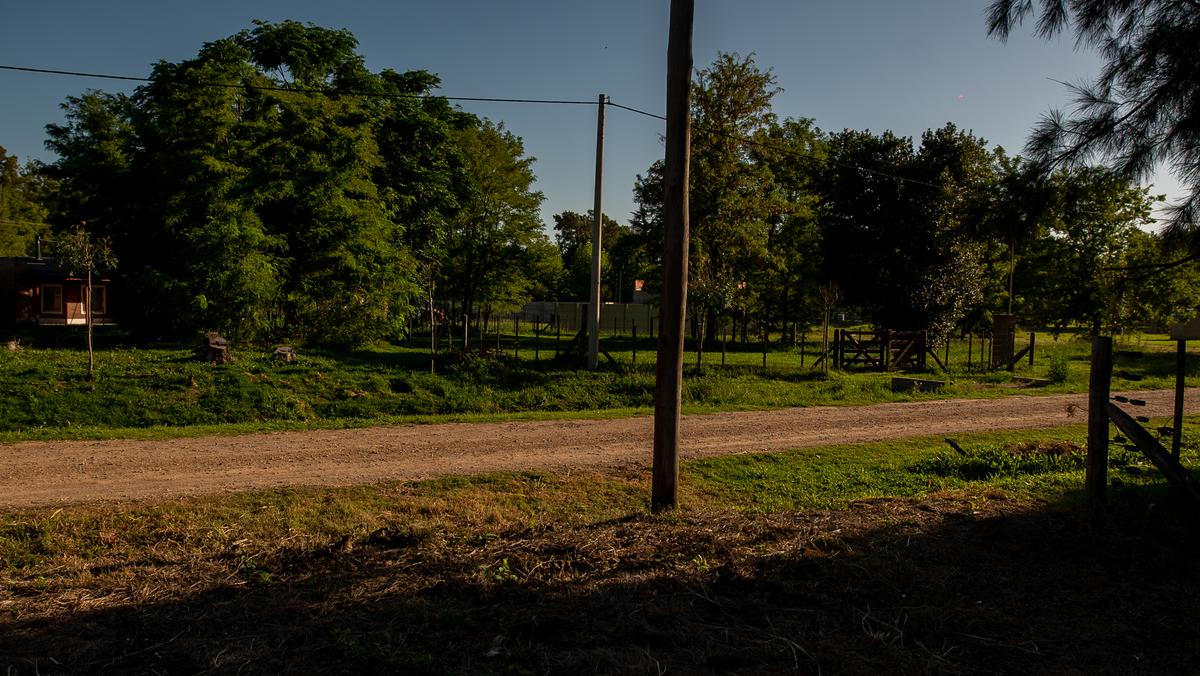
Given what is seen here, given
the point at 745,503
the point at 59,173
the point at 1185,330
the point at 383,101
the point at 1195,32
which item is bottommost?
the point at 745,503

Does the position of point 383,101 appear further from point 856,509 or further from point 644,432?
point 856,509

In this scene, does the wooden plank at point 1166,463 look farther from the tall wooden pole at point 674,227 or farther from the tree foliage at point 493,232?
the tree foliage at point 493,232

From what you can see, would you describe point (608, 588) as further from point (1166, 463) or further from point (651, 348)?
point (651, 348)

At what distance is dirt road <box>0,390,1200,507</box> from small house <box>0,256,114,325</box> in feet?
107

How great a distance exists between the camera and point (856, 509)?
6.85 metres

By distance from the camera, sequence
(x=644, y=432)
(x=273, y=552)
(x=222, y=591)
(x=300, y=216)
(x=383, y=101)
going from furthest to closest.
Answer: (x=383, y=101), (x=300, y=216), (x=644, y=432), (x=273, y=552), (x=222, y=591)

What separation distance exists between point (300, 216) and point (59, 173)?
1273 centimetres

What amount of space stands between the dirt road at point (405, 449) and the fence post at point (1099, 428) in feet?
17.8

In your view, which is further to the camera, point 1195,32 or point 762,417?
point 762,417

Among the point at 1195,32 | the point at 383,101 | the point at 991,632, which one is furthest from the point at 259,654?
the point at 383,101

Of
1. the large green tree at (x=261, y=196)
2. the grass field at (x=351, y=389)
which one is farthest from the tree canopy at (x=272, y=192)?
the grass field at (x=351, y=389)

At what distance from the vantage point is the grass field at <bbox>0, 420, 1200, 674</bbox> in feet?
12.3

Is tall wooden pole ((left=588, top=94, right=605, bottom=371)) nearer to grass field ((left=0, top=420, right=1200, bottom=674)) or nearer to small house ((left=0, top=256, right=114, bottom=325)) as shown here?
grass field ((left=0, top=420, right=1200, bottom=674))

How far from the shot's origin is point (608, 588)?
4648 mm
